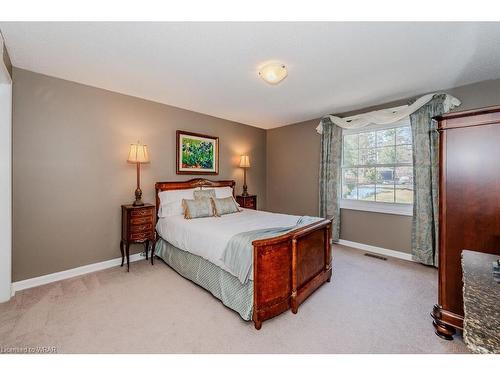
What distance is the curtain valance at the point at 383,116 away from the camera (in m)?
3.16

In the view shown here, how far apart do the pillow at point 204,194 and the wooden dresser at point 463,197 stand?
2.89 metres

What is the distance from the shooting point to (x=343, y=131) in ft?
13.9

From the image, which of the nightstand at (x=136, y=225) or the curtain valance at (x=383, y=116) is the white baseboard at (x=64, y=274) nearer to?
the nightstand at (x=136, y=225)

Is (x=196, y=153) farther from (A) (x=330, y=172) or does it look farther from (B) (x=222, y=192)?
(A) (x=330, y=172)

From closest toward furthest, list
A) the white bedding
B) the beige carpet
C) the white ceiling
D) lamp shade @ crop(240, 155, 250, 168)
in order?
the beige carpet → the white ceiling → the white bedding → lamp shade @ crop(240, 155, 250, 168)

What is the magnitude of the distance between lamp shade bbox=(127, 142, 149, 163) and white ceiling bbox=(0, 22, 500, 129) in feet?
2.58

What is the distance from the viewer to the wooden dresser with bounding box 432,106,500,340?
5.16 feet

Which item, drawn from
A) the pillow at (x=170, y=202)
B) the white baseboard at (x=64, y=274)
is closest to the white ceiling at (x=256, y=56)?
the pillow at (x=170, y=202)

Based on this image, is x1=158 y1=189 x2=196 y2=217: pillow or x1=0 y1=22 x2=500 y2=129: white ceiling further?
x1=158 y1=189 x2=196 y2=217: pillow

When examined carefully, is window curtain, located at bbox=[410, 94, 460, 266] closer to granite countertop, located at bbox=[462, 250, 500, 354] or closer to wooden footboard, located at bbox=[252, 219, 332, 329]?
wooden footboard, located at bbox=[252, 219, 332, 329]

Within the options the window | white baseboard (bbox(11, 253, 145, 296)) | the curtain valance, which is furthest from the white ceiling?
white baseboard (bbox(11, 253, 145, 296))
